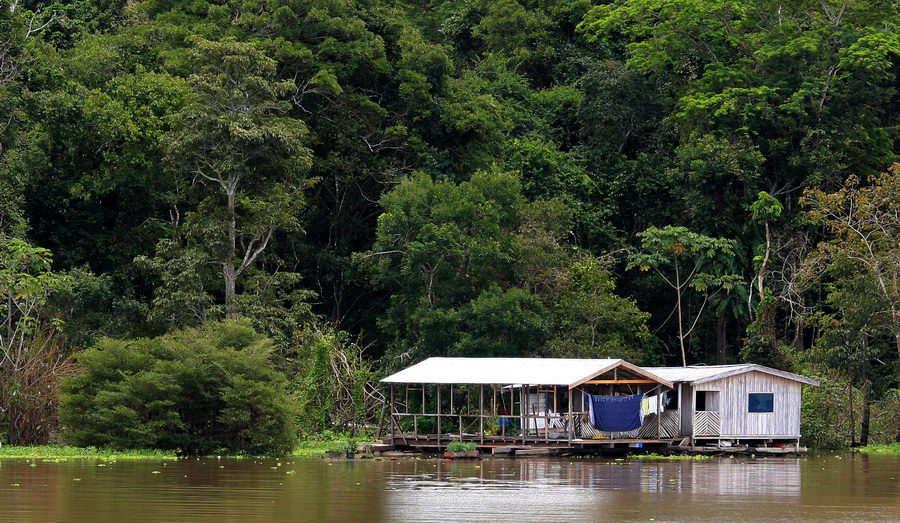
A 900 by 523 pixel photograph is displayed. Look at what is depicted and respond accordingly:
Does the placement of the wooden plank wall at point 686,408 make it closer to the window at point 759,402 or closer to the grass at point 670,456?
the grass at point 670,456

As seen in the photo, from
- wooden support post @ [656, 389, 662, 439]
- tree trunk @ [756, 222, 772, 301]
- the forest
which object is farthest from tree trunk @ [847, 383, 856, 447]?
wooden support post @ [656, 389, 662, 439]

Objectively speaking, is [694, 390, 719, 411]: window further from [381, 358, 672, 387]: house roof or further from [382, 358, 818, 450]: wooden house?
[381, 358, 672, 387]: house roof

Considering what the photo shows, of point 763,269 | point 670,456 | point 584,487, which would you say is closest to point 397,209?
point 670,456

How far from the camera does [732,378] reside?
38.9 m

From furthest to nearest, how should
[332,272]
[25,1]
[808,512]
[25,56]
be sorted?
[25,1]
[332,272]
[25,56]
[808,512]

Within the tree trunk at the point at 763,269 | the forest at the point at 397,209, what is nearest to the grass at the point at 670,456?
the forest at the point at 397,209

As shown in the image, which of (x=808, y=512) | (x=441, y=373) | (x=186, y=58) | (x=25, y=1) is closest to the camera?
(x=808, y=512)

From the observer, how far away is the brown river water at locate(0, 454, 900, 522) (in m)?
20.6

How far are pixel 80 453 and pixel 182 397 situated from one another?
2.84 meters

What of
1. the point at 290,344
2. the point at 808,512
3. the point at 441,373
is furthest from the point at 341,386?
the point at 808,512

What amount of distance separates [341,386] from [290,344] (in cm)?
219

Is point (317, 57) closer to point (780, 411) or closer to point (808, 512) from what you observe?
point (780, 411)

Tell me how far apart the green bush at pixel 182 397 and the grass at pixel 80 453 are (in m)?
0.30

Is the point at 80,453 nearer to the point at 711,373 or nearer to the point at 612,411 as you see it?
the point at 612,411
